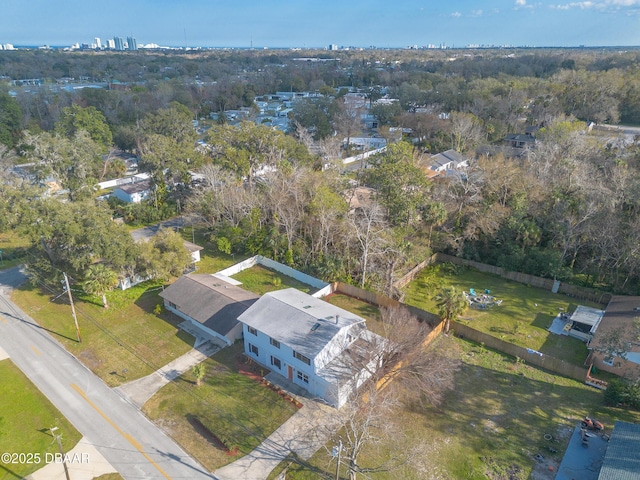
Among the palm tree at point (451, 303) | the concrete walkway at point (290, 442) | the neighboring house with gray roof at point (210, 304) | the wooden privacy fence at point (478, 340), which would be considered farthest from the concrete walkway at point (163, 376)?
the palm tree at point (451, 303)

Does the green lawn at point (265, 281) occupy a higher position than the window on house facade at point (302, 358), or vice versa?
the window on house facade at point (302, 358)

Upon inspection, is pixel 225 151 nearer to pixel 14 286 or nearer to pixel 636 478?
pixel 14 286

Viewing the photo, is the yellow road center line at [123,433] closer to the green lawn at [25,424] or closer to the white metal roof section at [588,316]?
the green lawn at [25,424]

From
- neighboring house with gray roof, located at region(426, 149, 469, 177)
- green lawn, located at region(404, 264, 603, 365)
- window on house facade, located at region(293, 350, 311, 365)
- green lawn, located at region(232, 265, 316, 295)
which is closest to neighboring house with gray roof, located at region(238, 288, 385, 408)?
window on house facade, located at region(293, 350, 311, 365)

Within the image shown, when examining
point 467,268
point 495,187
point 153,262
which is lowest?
point 467,268

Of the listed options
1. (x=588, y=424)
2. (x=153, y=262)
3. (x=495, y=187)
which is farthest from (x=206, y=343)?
(x=495, y=187)

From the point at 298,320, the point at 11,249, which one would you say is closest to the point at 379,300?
the point at 298,320
